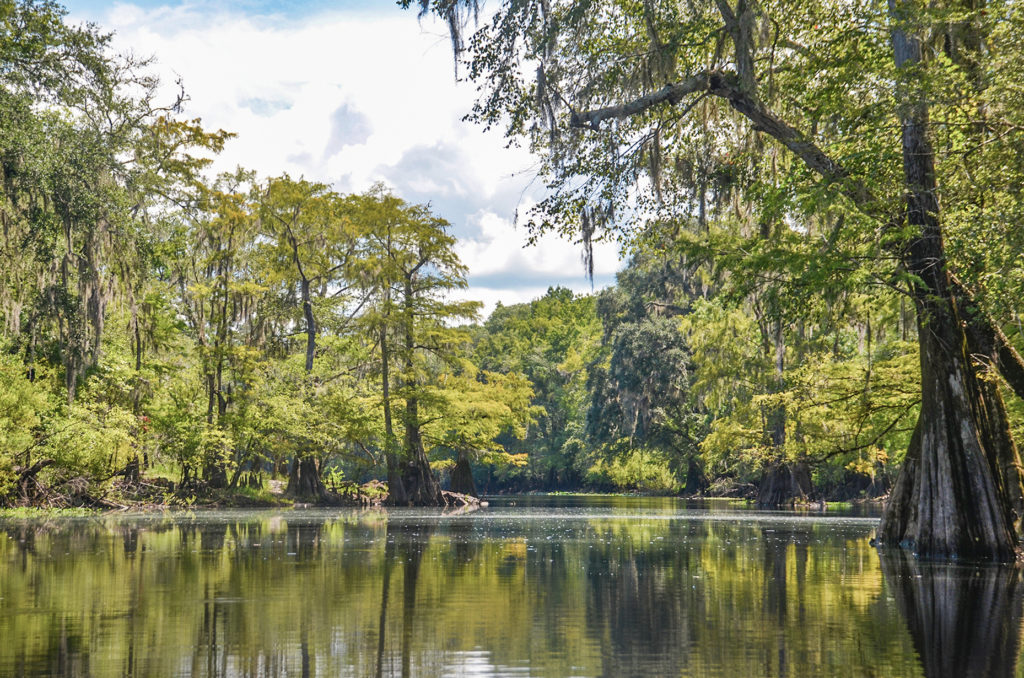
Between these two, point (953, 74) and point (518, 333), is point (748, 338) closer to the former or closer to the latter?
point (953, 74)

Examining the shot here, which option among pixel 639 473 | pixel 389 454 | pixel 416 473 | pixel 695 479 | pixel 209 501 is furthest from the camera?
pixel 639 473

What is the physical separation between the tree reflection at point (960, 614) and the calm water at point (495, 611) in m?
0.02

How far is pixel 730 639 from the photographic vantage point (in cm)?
686

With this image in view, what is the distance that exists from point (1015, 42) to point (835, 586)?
21.4 feet

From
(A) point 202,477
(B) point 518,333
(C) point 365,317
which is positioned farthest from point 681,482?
(B) point 518,333

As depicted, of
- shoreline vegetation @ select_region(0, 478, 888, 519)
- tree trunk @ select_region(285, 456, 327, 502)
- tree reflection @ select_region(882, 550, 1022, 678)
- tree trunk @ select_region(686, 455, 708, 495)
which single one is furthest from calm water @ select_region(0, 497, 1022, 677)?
tree trunk @ select_region(686, 455, 708, 495)

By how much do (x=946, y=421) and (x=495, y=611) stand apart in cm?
820

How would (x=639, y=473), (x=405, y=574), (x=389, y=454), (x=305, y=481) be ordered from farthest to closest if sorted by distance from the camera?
(x=639, y=473) → (x=389, y=454) → (x=305, y=481) → (x=405, y=574)

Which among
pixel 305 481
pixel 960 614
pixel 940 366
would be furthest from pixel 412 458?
pixel 960 614

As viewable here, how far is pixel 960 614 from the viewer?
8.09 metres

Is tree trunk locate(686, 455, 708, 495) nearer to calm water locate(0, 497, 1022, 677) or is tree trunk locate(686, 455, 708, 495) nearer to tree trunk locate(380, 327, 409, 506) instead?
tree trunk locate(380, 327, 409, 506)

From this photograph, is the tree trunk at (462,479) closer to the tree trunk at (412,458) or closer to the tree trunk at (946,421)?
the tree trunk at (412,458)

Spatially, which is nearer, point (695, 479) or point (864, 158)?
point (864, 158)

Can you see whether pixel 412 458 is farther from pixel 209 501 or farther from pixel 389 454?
pixel 209 501
